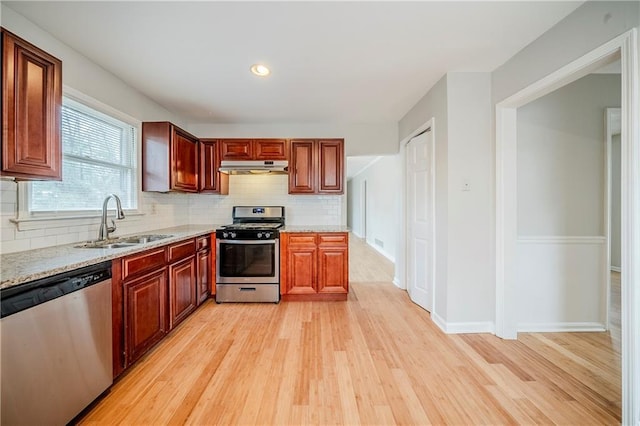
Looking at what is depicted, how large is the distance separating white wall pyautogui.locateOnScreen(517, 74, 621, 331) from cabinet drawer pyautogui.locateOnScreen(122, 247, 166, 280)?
10.8ft

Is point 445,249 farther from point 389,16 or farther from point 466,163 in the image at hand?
point 389,16

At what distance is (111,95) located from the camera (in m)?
2.62

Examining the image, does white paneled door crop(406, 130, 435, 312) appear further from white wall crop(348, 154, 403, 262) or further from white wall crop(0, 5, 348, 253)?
white wall crop(0, 5, 348, 253)

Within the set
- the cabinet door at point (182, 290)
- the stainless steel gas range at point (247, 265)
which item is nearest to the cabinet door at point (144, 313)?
the cabinet door at point (182, 290)

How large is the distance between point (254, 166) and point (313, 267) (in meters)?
1.54

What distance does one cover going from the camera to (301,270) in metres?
3.51

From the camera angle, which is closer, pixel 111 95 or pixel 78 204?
pixel 78 204

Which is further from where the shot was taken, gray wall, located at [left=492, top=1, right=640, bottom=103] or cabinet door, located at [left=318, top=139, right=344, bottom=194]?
cabinet door, located at [left=318, top=139, right=344, bottom=194]

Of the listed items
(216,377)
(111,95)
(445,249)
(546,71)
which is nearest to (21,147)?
(111,95)

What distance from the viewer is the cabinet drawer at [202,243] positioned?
3.12 metres

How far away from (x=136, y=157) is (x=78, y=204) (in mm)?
899

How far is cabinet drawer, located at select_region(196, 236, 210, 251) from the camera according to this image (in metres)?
3.12

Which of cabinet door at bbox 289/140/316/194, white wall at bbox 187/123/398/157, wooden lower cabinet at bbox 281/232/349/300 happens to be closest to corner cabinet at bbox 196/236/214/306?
wooden lower cabinet at bbox 281/232/349/300

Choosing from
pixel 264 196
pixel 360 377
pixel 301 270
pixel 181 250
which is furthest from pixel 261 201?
pixel 360 377
